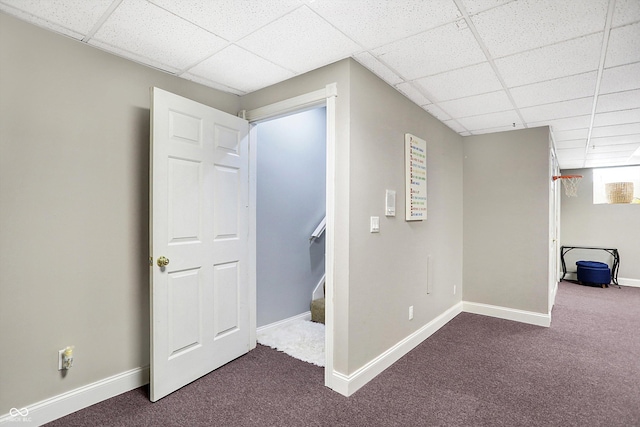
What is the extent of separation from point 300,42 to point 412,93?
127 cm

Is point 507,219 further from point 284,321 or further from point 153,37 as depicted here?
point 153,37

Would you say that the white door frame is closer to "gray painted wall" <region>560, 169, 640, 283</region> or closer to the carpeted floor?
the carpeted floor

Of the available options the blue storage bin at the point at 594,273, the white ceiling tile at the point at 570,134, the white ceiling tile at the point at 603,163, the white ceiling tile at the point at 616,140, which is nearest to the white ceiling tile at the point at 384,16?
the white ceiling tile at the point at 570,134

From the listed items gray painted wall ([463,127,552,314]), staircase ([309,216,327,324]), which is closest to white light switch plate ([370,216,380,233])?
staircase ([309,216,327,324])

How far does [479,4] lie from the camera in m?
1.66

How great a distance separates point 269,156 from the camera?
3455 millimetres

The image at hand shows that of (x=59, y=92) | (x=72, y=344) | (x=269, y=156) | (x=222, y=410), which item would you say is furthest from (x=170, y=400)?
(x=269, y=156)

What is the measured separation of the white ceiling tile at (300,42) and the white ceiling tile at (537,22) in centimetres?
79

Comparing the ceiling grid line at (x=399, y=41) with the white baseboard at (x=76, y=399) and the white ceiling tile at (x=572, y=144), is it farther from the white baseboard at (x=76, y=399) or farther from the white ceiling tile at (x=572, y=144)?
the white baseboard at (x=76, y=399)

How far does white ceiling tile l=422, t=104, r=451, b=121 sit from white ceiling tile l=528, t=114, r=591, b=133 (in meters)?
1.05

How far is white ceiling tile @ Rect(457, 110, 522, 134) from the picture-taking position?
3.45 meters

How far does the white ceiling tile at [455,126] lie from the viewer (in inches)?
148

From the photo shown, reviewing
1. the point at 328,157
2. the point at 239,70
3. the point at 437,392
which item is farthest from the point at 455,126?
the point at 437,392

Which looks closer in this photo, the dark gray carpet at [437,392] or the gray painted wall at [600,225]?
the dark gray carpet at [437,392]
